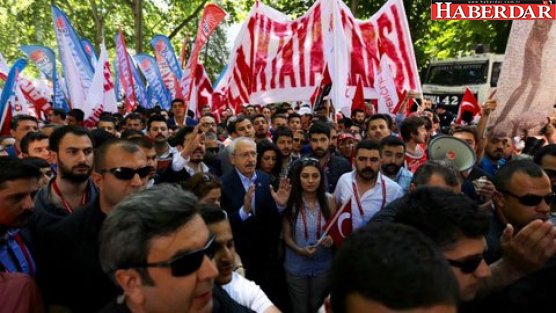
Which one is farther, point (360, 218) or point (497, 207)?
point (360, 218)

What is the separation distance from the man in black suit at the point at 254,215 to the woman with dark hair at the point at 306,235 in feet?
0.42

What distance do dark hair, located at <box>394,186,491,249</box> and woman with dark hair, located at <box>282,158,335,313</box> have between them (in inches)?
94.3

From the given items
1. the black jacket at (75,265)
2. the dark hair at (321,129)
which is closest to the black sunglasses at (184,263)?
the black jacket at (75,265)

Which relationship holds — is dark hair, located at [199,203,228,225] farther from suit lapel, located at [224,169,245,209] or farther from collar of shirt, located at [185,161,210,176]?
collar of shirt, located at [185,161,210,176]

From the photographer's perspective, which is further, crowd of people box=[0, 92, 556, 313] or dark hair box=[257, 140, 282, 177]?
A: dark hair box=[257, 140, 282, 177]

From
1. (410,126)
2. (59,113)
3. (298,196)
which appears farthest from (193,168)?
(59,113)

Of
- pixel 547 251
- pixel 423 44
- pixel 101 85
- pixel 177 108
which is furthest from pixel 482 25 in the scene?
pixel 547 251

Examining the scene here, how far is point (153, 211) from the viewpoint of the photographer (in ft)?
5.60

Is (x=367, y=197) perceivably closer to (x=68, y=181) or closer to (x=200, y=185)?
(x=200, y=185)

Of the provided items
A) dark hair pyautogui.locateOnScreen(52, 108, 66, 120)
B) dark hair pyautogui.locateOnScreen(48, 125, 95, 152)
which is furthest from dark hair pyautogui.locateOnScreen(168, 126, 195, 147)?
dark hair pyautogui.locateOnScreen(52, 108, 66, 120)

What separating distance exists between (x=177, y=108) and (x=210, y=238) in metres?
7.59

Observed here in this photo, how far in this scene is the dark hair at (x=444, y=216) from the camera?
181 centimetres

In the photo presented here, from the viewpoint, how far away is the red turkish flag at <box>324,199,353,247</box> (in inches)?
163

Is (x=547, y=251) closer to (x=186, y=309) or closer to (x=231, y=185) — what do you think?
(x=186, y=309)
